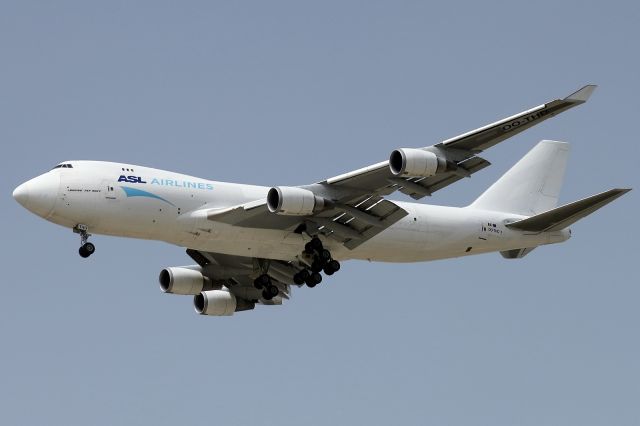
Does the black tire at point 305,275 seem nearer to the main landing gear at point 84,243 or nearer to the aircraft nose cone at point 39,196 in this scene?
the main landing gear at point 84,243

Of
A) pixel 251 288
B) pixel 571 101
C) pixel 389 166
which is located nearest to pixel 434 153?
pixel 389 166

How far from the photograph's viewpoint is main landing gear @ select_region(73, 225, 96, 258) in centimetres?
4775

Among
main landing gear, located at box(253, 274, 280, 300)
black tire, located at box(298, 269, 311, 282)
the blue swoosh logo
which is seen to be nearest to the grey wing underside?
black tire, located at box(298, 269, 311, 282)

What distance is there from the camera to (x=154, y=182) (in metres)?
48.6

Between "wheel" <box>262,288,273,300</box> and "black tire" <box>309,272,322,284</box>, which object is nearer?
"black tire" <box>309,272,322,284</box>

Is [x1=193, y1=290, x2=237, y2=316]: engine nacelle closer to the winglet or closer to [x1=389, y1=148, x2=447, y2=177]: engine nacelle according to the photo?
[x1=389, y1=148, x2=447, y2=177]: engine nacelle

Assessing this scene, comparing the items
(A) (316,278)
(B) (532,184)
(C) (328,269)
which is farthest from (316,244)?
(B) (532,184)

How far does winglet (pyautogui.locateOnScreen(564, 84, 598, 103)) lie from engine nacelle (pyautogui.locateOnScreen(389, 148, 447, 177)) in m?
4.98

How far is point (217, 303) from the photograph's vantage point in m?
57.4

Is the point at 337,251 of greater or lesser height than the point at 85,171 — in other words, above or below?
below

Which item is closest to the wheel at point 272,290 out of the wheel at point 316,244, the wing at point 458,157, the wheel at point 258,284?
the wheel at point 258,284

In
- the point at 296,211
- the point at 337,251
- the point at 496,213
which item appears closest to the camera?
the point at 296,211

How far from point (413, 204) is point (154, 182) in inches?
440

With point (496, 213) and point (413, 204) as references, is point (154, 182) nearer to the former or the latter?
point (413, 204)
